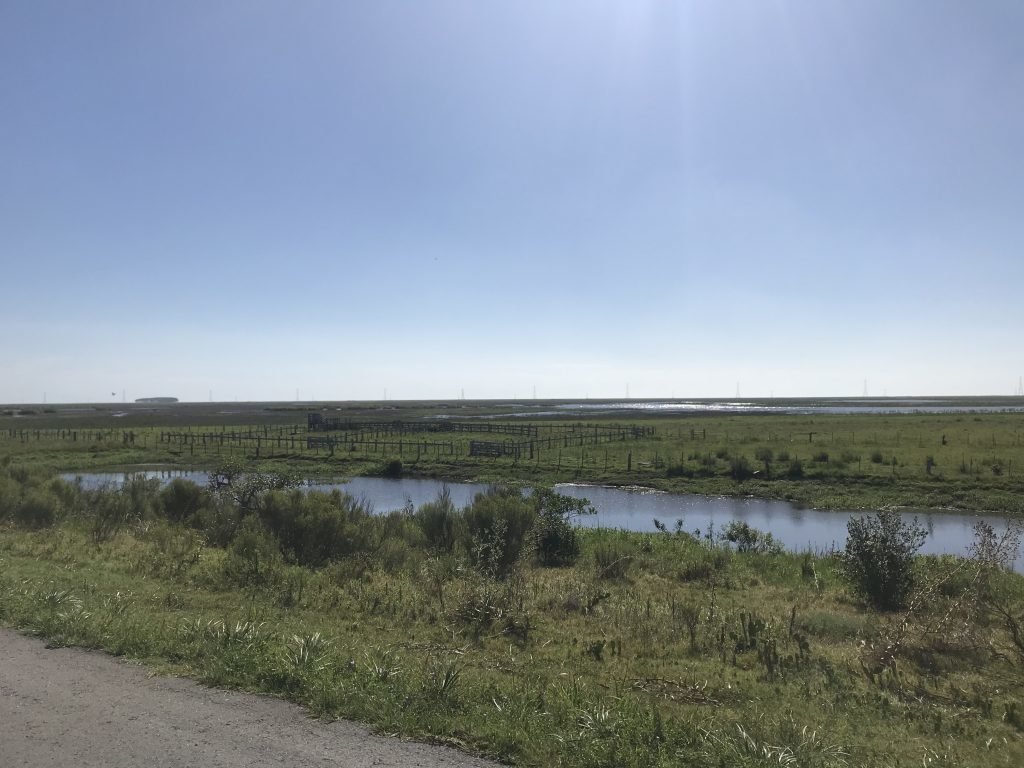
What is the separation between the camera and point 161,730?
16.3ft

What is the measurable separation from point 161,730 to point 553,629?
4902 mm

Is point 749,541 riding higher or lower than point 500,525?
lower

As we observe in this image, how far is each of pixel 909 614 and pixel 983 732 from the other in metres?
1.83

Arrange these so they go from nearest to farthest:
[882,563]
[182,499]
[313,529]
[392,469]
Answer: [882,563]
[313,529]
[182,499]
[392,469]

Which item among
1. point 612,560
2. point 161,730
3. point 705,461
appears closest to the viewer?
point 161,730

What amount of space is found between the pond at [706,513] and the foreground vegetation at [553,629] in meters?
6.18

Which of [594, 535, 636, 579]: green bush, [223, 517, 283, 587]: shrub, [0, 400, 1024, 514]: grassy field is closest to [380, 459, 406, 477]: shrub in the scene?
[0, 400, 1024, 514]: grassy field

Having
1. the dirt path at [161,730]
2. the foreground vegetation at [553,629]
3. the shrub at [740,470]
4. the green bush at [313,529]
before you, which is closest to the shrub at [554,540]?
the foreground vegetation at [553,629]

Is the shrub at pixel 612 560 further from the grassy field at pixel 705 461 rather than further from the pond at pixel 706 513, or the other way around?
the grassy field at pixel 705 461

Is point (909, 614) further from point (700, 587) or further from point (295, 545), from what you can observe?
point (295, 545)

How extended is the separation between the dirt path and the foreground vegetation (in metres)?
0.26

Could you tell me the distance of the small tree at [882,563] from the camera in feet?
35.4

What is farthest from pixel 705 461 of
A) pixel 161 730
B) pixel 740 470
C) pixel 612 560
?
pixel 161 730

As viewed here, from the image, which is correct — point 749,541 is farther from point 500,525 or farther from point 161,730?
point 161,730
